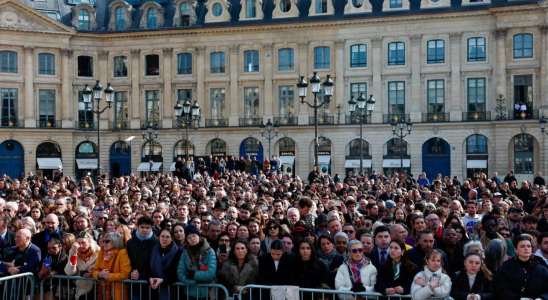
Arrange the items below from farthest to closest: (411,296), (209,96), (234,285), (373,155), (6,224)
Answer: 1. (209,96)
2. (373,155)
3. (6,224)
4. (234,285)
5. (411,296)

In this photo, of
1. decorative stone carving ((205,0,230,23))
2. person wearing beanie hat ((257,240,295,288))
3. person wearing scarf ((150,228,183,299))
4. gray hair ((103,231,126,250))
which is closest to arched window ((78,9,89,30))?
decorative stone carving ((205,0,230,23))

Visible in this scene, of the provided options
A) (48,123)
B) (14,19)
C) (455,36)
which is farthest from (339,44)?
(14,19)

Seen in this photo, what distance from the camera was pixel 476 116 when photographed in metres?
52.2

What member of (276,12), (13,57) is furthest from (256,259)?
(13,57)

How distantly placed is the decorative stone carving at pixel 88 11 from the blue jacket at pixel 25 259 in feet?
166

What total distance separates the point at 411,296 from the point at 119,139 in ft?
171

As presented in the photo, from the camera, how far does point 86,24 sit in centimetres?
5981

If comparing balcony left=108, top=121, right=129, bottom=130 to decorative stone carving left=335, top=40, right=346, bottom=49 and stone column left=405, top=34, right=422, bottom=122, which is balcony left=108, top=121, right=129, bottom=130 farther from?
stone column left=405, top=34, right=422, bottom=122

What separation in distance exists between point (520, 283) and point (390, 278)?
5.92ft

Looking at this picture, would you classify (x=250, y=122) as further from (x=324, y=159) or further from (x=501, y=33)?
(x=501, y=33)

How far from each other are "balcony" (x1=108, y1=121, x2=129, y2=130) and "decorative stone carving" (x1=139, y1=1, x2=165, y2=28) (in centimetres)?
844

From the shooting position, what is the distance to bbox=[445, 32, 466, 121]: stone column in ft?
172

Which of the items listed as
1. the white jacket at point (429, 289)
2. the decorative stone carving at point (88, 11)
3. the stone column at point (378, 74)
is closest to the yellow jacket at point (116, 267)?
the white jacket at point (429, 289)

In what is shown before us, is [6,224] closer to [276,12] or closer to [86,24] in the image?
[276,12]
